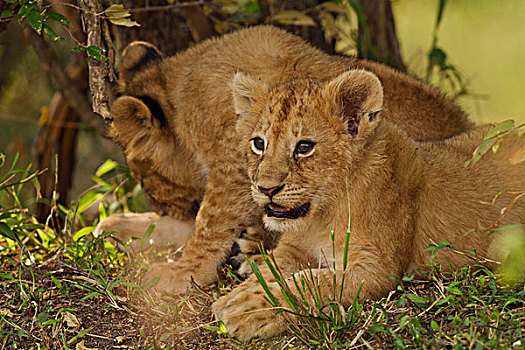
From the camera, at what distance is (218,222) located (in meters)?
4.08

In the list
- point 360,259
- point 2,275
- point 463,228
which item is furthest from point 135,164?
point 463,228

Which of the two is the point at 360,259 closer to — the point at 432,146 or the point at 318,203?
the point at 318,203

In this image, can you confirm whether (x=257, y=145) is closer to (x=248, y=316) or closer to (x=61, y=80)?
(x=248, y=316)

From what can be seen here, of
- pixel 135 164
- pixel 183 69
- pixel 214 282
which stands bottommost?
pixel 214 282

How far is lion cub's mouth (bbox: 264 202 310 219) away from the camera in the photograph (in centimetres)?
328

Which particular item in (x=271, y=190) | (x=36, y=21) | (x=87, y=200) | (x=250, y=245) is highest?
(x=36, y=21)

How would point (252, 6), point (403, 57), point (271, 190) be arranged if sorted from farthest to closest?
point (403, 57), point (252, 6), point (271, 190)

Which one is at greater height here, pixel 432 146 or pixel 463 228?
pixel 432 146

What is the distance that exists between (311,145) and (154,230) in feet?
5.90

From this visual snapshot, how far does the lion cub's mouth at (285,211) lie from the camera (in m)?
3.28

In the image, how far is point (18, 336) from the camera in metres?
3.14

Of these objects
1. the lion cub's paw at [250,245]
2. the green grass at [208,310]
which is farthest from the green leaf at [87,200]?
the lion cub's paw at [250,245]

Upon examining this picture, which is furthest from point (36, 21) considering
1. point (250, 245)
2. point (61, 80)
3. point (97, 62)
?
point (61, 80)

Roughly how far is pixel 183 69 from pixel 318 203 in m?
1.81
